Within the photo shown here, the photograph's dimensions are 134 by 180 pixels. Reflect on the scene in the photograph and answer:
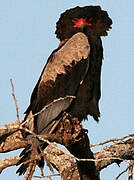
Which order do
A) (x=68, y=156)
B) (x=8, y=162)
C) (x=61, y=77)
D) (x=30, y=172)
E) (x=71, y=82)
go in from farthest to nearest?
1. (x=8, y=162)
2. (x=61, y=77)
3. (x=71, y=82)
4. (x=68, y=156)
5. (x=30, y=172)

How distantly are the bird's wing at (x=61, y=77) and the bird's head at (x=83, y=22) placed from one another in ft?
1.12

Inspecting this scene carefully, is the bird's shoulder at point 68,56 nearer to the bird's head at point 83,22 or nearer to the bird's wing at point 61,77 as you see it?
the bird's wing at point 61,77

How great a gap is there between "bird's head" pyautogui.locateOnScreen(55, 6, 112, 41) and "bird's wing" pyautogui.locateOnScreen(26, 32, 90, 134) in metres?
0.34

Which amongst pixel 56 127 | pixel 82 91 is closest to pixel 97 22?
pixel 82 91

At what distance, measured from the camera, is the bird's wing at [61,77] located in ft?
24.1

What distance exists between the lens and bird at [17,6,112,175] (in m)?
7.24

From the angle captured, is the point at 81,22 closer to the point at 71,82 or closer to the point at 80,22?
the point at 80,22

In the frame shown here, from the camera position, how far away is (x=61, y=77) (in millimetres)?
7648

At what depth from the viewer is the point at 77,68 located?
24.7 feet

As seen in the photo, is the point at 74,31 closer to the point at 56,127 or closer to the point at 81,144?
the point at 56,127

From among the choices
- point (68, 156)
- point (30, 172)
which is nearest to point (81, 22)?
point (68, 156)

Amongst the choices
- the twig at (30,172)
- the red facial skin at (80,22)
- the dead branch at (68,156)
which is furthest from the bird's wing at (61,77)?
the twig at (30,172)

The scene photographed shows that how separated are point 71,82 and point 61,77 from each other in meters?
0.23

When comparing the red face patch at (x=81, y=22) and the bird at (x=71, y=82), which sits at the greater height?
the red face patch at (x=81, y=22)
